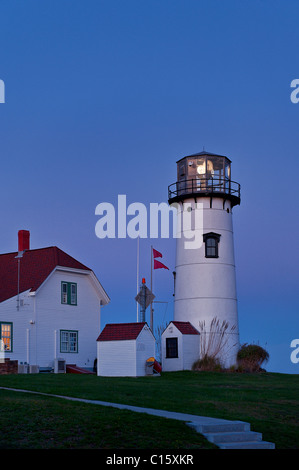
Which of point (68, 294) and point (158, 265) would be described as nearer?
point (68, 294)

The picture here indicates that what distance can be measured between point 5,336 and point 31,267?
4.72 metres

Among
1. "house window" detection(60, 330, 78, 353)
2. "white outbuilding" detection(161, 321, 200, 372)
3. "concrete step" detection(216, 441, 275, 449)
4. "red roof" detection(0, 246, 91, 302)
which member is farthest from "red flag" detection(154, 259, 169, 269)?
"concrete step" detection(216, 441, 275, 449)

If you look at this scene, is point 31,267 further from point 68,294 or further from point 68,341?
point 68,341

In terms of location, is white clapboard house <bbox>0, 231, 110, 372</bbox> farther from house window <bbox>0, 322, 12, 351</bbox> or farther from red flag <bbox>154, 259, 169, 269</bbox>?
red flag <bbox>154, 259, 169, 269</bbox>

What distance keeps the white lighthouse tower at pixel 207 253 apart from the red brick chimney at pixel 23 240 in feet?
29.5

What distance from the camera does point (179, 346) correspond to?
35562 millimetres

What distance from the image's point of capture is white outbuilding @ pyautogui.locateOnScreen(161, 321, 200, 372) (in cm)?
3547

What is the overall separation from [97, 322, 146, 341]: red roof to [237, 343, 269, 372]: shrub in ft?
24.7

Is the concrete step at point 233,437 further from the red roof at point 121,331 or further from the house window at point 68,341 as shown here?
the house window at point 68,341

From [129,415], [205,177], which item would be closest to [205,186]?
[205,177]

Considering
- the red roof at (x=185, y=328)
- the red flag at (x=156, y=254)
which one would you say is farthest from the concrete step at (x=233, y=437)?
the red flag at (x=156, y=254)

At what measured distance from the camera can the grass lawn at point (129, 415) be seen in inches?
497
